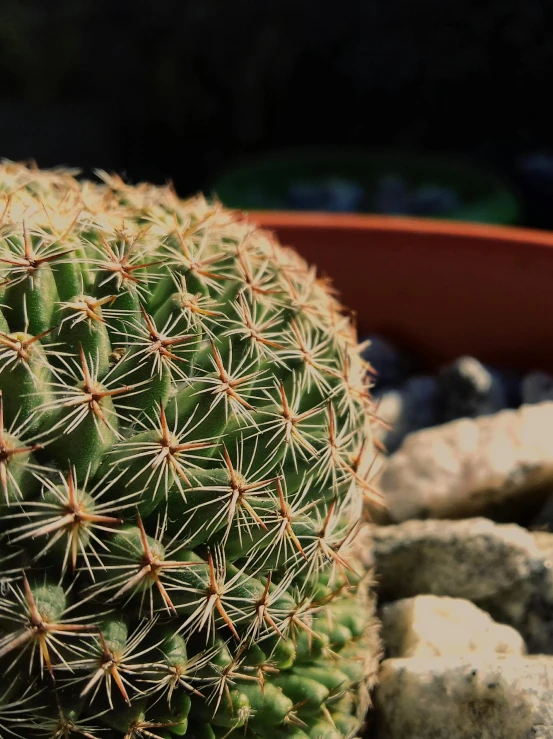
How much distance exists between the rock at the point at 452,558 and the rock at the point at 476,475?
0.45 feet

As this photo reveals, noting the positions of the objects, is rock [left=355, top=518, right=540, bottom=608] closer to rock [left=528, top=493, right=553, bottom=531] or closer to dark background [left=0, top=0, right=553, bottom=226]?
rock [left=528, top=493, right=553, bottom=531]

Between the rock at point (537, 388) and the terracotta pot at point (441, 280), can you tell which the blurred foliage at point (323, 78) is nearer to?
the terracotta pot at point (441, 280)

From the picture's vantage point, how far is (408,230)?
2.50 m

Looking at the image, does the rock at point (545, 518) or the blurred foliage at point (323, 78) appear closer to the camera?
the rock at point (545, 518)

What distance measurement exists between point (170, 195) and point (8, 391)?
0.69 m

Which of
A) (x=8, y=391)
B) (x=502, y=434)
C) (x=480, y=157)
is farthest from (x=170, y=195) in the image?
(x=480, y=157)

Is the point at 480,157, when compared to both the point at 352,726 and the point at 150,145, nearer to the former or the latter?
the point at 150,145

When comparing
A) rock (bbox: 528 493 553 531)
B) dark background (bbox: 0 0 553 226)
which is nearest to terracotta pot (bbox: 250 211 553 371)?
rock (bbox: 528 493 553 531)

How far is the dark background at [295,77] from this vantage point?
200 inches

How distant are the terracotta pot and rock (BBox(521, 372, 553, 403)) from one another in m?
0.13

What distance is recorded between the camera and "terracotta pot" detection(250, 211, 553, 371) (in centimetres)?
240

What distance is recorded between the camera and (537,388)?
7.58 ft

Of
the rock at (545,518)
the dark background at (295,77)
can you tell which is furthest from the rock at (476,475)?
the dark background at (295,77)

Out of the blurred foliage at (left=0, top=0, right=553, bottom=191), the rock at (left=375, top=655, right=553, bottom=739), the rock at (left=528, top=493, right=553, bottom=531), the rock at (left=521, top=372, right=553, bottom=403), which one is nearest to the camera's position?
the rock at (left=375, top=655, right=553, bottom=739)
